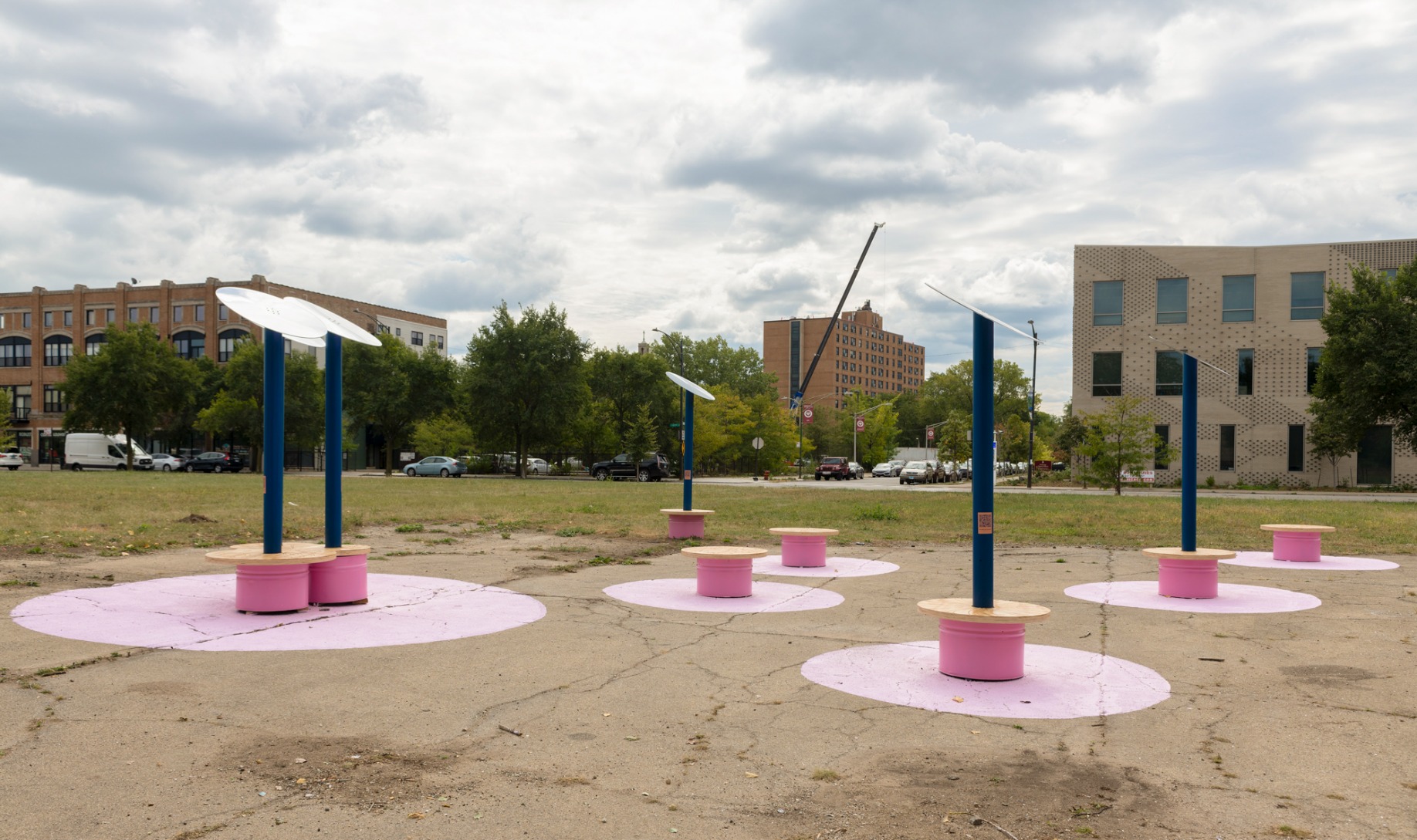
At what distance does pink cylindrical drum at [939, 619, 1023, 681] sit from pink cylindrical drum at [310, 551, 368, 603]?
6.04 meters

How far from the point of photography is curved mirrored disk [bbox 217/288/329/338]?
919 centimetres

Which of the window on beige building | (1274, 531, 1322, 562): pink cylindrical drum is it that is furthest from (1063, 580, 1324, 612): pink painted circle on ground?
the window on beige building

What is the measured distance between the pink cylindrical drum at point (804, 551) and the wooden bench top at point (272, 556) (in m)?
6.96

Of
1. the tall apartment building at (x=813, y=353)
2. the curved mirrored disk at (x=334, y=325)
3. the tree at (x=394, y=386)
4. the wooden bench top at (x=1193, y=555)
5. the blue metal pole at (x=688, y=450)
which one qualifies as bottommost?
the wooden bench top at (x=1193, y=555)

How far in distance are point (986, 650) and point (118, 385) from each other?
72465mm

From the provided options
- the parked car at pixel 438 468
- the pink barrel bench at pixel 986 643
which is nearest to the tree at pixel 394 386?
the parked car at pixel 438 468

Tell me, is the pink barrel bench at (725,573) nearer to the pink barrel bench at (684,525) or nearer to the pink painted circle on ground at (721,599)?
the pink painted circle on ground at (721,599)

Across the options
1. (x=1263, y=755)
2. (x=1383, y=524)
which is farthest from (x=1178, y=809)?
Result: (x=1383, y=524)

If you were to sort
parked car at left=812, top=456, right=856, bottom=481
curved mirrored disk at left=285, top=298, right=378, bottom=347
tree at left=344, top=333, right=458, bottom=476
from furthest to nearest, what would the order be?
parked car at left=812, top=456, right=856, bottom=481 < tree at left=344, top=333, right=458, bottom=476 < curved mirrored disk at left=285, top=298, right=378, bottom=347

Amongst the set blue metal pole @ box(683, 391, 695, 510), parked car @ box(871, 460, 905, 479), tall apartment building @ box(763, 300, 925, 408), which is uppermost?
tall apartment building @ box(763, 300, 925, 408)

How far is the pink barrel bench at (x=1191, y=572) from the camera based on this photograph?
36.9 ft

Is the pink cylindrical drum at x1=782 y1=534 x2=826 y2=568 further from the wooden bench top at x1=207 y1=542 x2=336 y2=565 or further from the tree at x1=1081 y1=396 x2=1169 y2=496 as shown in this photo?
the tree at x1=1081 y1=396 x2=1169 y2=496

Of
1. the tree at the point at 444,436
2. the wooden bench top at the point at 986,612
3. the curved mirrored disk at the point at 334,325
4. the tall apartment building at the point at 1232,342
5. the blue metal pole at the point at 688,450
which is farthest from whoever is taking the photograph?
the tree at the point at 444,436

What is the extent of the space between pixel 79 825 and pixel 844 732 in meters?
3.82
